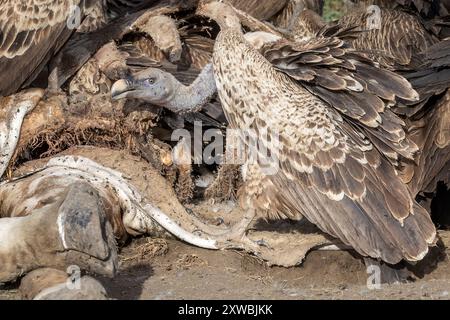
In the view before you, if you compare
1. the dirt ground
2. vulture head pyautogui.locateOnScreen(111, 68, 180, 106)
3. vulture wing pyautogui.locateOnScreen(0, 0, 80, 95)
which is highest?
vulture wing pyautogui.locateOnScreen(0, 0, 80, 95)

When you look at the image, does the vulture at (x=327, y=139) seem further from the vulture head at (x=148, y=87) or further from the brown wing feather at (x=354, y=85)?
the vulture head at (x=148, y=87)

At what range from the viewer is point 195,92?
6.88 m

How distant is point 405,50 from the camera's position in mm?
8250

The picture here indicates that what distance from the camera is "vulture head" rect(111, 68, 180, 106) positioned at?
661 centimetres

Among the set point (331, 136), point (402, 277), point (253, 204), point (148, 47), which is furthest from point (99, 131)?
point (402, 277)

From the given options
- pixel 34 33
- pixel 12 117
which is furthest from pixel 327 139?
pixel 34 33

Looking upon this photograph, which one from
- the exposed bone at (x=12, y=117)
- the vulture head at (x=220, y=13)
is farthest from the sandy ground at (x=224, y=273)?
the vulture head at (x=220, y=13)

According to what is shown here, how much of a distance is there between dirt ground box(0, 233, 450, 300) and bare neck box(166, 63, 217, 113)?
0.98 metres

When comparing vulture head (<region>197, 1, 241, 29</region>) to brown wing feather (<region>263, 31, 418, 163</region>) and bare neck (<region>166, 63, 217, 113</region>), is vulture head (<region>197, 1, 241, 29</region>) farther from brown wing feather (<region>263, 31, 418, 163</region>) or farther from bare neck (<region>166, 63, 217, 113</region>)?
brown wing feather (<region>263, 31, 418, 163</region>)

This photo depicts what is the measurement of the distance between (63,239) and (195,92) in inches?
80.9

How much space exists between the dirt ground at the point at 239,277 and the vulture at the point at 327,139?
307 mm

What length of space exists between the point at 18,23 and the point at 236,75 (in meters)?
1.77

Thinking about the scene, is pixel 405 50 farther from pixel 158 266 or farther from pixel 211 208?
pixel 158 266

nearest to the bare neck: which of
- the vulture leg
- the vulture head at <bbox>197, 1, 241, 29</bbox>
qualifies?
the vulture head at <bbox>197, 1, 241, 29</bbox>
